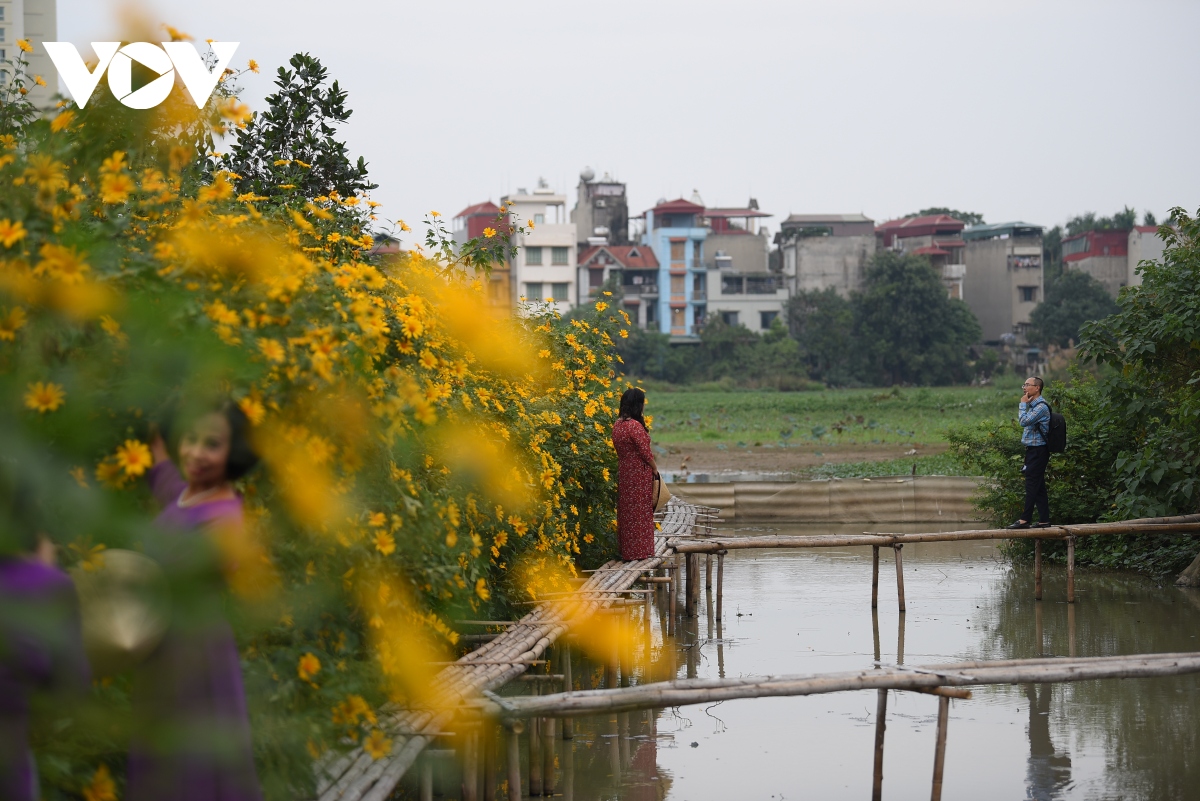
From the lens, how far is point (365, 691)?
4.05 meters

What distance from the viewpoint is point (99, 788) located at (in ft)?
10.6

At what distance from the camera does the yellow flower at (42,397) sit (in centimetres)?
308

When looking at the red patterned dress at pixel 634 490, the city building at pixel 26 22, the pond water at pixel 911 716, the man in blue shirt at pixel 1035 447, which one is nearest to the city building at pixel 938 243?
the city building at pixel 26 22

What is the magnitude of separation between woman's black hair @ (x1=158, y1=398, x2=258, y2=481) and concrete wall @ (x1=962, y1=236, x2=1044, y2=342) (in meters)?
61.9

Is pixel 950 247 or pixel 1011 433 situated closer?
pixel 1011 433

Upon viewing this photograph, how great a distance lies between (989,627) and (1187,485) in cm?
247

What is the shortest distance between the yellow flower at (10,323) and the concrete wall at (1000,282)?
6225 centimetres

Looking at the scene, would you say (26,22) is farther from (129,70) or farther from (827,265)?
(129,70)

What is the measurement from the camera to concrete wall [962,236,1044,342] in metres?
62.2

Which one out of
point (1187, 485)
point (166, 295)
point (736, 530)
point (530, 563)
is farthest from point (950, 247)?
point (166, 295)

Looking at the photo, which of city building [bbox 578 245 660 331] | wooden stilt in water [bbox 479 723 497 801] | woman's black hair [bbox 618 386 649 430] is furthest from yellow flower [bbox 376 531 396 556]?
city building [bbox 578 245 660 331]

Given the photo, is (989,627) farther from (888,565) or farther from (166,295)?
(166,295)

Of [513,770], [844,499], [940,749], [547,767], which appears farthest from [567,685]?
[844,499]

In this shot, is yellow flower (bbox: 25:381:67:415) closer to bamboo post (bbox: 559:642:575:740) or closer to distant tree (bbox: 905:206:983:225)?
bamboo post (bbox: 559:642:575:740)
